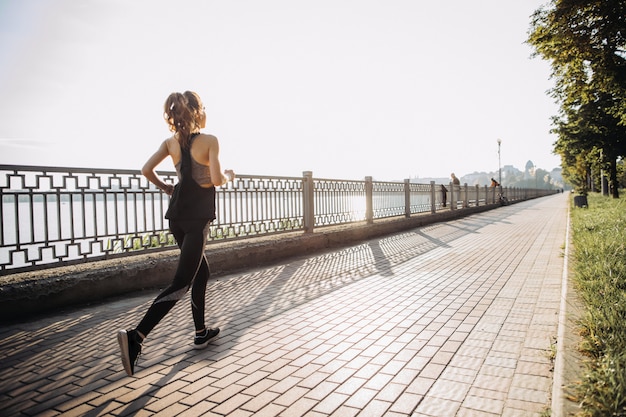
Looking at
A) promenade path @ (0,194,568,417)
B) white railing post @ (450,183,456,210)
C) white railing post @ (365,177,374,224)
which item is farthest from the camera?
white railing post @ (450,183,456,210)

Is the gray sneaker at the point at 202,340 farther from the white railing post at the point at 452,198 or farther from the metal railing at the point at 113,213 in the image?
the white railing post at the point at 452,198

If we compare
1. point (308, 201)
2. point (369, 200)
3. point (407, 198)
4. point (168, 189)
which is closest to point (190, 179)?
point (168, 189)

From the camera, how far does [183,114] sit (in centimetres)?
324

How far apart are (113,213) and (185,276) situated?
3.28m

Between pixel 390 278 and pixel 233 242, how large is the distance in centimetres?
325

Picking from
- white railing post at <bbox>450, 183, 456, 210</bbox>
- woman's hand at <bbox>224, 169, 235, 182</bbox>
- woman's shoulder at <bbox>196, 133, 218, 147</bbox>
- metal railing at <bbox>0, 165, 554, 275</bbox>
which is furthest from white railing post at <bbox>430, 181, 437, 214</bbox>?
woman's shoulder at <bbox>196, 133, 218, 147</bbox>

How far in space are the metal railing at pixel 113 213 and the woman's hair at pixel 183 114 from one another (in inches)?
110

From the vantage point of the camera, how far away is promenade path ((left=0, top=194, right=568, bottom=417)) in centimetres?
253

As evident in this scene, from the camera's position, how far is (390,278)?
6238 millimetres

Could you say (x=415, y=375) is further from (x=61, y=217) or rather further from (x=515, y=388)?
(x=61, y=217)

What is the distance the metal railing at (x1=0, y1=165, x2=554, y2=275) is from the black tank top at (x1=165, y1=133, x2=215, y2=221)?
2776 mm

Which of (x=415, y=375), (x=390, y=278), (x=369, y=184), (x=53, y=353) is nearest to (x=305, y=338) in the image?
(x=415, y=375)

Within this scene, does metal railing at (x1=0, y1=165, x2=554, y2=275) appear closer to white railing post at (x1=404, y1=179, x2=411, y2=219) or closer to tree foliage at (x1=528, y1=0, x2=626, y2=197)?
white railing post at (x1=404, y1=179, x2=411, y2=219)

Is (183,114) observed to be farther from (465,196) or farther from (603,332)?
(465,196)
